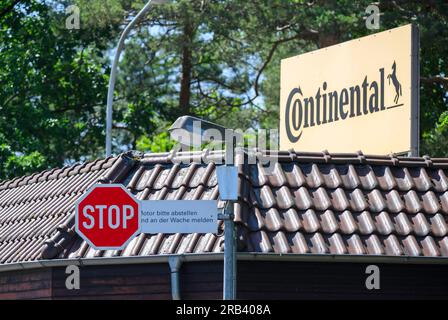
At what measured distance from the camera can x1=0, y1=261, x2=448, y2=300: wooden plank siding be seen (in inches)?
602

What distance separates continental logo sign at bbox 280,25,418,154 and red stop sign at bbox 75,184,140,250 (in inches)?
254

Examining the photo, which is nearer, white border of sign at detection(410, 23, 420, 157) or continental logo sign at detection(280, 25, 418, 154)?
white border of sign at detection(410, 23, 420, 157)

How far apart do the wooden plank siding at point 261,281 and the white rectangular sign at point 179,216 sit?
2.65m

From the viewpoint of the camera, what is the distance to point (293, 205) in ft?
51.6

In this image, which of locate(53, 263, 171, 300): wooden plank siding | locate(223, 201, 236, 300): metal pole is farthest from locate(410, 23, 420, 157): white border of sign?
locate(223, 201, 236, 300): metal pole

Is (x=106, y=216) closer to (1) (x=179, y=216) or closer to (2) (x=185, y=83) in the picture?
(1) (x=179, y=216)

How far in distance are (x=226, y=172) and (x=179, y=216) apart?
65 cm

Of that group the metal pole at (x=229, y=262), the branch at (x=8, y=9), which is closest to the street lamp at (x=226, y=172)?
the metal pole at (x=229, y=262)

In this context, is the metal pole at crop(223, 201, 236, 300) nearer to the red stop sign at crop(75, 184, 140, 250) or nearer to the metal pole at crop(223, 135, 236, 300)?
the metal pole at crop(223, 135, 236, 300)

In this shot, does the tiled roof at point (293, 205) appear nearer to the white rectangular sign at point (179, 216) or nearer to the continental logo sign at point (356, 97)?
the continental logo sign at point (356, 97)

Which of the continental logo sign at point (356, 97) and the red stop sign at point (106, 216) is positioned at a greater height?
the continental logo sign at point (356, 97)

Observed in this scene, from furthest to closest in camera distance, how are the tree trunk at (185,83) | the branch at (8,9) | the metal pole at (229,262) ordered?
the tree trunk at (185,83) < the branch at (8,9) < the metal pole at (229,262)

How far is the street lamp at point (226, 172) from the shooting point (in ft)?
40.0
